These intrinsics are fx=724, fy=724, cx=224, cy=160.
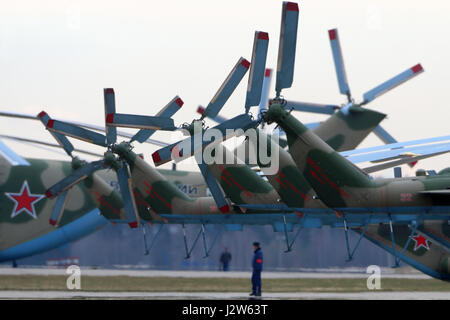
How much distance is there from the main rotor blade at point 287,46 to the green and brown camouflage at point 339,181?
2.34ft

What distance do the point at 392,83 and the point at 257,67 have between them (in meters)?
13.7

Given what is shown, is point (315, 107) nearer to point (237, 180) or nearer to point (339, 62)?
point (339, 62)

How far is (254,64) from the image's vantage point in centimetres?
2131

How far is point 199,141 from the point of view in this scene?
21438 mm

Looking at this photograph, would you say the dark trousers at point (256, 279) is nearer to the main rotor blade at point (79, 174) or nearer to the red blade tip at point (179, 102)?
the red blade tip at point (179, 102)

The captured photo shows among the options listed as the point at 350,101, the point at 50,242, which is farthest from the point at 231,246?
the point at 350,101

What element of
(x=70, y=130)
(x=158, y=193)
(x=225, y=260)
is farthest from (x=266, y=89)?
(x=70, y=130)

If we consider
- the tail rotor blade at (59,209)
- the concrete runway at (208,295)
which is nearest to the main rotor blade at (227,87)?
the concrete runway at (208,295)

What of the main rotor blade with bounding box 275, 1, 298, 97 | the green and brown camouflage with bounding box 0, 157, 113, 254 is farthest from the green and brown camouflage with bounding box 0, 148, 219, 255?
the main rotor blade with bounding box 275, 1, 298, 97

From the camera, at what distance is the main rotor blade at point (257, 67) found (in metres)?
21.3

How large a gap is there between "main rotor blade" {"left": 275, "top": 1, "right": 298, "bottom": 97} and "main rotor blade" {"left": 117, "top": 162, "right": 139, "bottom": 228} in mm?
9312
